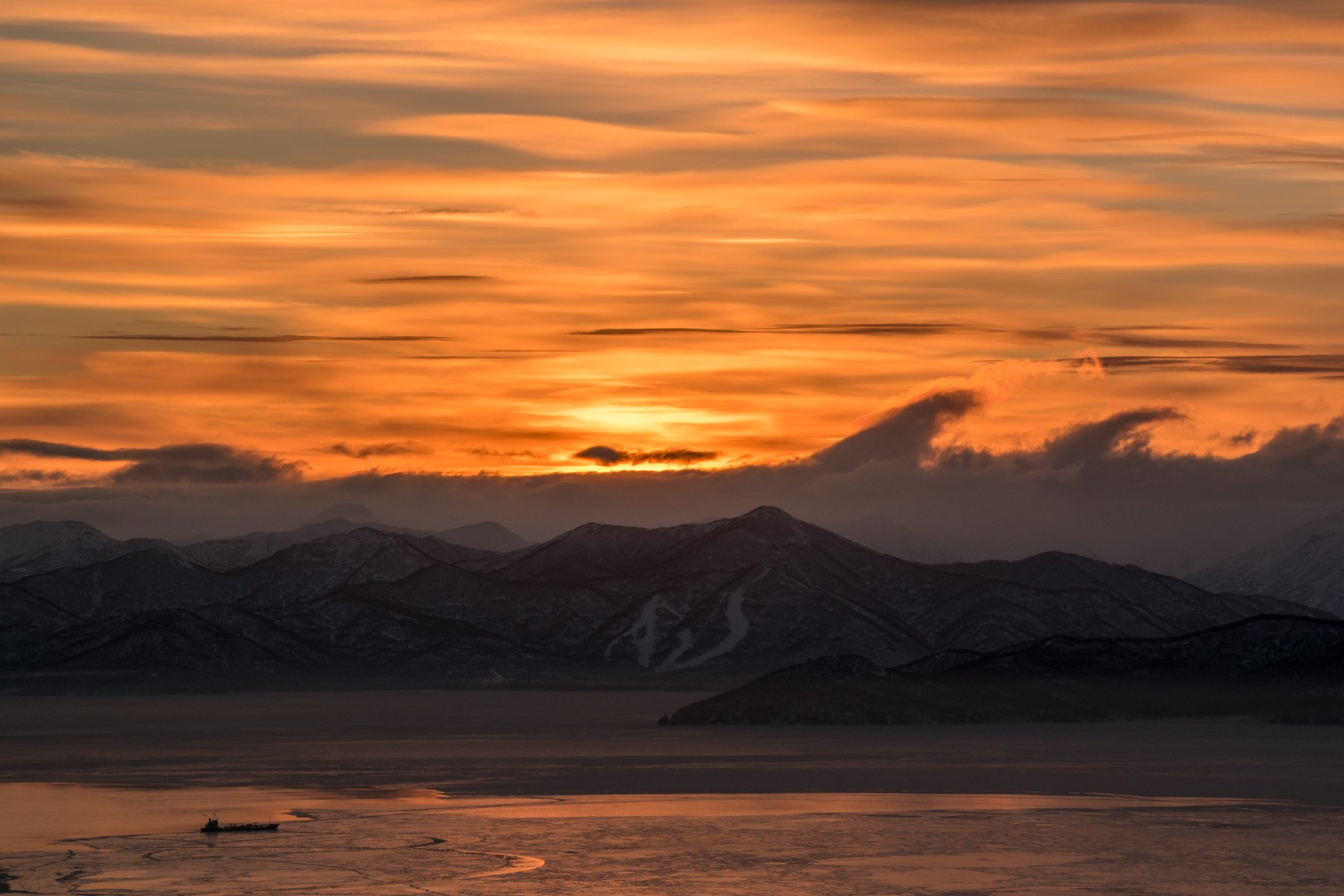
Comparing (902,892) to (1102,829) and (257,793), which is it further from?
(257,793)

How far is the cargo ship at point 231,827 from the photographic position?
3760 inches

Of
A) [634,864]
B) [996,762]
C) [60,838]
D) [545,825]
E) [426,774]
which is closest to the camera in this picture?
[634,864]

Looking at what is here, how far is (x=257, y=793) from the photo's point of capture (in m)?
122

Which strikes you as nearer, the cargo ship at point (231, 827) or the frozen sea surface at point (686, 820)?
the frozen sea surface at point (686, 820)

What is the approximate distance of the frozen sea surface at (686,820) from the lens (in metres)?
78.5

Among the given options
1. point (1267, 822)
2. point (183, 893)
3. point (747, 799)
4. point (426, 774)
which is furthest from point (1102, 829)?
point (426, 774)

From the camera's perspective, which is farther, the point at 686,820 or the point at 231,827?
the point at 686,820

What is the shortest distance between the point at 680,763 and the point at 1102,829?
5584cm

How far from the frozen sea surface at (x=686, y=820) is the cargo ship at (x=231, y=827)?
0.85 m

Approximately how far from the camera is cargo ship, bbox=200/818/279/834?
313 feet

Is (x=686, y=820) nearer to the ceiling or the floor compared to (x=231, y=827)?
nearer to the floor

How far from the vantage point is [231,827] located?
96.2 metres

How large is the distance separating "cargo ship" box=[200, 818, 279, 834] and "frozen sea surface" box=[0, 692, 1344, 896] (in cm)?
85

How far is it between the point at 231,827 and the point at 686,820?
24483 millimetres
